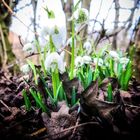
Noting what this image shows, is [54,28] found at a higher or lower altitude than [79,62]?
higher

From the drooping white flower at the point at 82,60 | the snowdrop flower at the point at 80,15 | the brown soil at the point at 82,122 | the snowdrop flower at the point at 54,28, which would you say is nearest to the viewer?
the brown soil at the point at 82,122

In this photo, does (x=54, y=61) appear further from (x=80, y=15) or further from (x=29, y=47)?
(x=29, y=47)

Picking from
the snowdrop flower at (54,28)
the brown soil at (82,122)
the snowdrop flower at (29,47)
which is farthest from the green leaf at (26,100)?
the snowdrop flower at (29,47)

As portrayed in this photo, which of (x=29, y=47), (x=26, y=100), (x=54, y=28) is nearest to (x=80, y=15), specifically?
(x=54, y=28)

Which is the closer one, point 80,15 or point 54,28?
point 54,28

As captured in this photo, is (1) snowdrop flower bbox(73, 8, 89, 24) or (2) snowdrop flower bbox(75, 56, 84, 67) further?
(2) snowdrop flower bbox(75, 56, 84, 67)

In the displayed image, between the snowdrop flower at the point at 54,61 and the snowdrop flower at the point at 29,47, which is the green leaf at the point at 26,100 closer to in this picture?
the snowdrop flower at the point at 54,61

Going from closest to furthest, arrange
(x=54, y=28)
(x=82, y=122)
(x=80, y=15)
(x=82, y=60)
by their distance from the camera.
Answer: (x=82, y=122) < (x=54, y=28) < (x=80, y=15) < (x=82, y=60)

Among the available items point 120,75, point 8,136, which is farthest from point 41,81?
point 120,75

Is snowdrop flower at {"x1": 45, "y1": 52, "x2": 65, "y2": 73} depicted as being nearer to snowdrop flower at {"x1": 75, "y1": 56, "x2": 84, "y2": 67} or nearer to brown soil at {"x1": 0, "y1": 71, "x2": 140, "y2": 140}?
brown soil at {"x1": 0, "y1": 71, "x2": 140, "y2": 140}

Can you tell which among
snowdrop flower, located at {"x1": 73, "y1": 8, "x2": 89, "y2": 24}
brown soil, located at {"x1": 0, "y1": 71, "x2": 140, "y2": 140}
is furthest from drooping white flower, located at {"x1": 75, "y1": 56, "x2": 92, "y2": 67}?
brown soil, located at {"x1": 0, "y1": 71, "x2": 140, "y2": 140}

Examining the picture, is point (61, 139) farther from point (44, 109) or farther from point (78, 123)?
point (44, 109)

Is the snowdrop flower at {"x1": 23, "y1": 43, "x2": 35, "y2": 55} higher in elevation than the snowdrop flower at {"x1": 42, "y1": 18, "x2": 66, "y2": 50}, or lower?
lower
